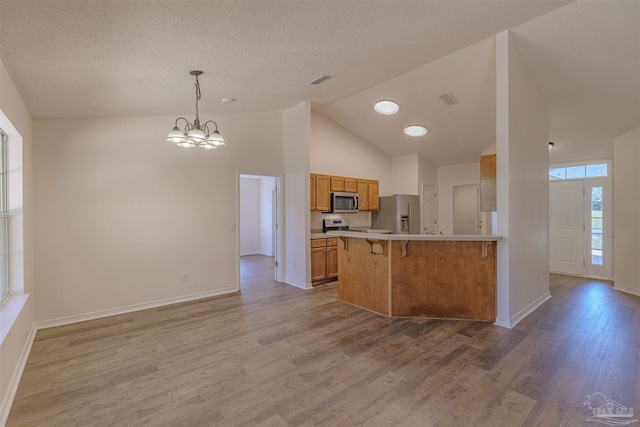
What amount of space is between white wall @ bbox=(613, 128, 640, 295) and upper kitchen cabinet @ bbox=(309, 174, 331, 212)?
480 centimetres

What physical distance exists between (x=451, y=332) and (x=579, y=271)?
4.50 meters

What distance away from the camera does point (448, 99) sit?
4758 mm

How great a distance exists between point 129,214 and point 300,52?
3.02 meters

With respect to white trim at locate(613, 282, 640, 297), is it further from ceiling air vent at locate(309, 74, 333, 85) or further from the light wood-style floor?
ceiling air vent at locate(309, 74, 333, 85)

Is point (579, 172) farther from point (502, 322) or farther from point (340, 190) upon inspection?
point (340, 190)

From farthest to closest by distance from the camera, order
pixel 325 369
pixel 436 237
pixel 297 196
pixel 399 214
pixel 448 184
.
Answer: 1. pixel 448 184
2. pixel 399 214
3. pixel 297 196
4. pixel 436 237
5. pixel 325 369

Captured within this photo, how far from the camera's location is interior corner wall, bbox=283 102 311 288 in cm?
516

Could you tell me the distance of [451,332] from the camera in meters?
3.26

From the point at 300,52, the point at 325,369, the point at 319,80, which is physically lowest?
the point at 325,369

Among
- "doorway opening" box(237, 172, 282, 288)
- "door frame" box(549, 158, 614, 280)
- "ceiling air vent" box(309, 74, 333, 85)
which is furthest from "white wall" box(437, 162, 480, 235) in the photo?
"ceiling air vent" box(309, 74, 333, 85)

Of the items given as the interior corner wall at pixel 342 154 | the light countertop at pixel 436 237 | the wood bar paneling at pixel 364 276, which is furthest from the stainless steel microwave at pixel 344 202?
the light countertop at pixel 436 237

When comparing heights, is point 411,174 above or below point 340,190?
above

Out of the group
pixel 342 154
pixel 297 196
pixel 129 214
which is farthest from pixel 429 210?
pixel 129 214

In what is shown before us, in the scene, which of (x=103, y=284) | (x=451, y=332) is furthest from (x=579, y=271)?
(x=103, y=284)
